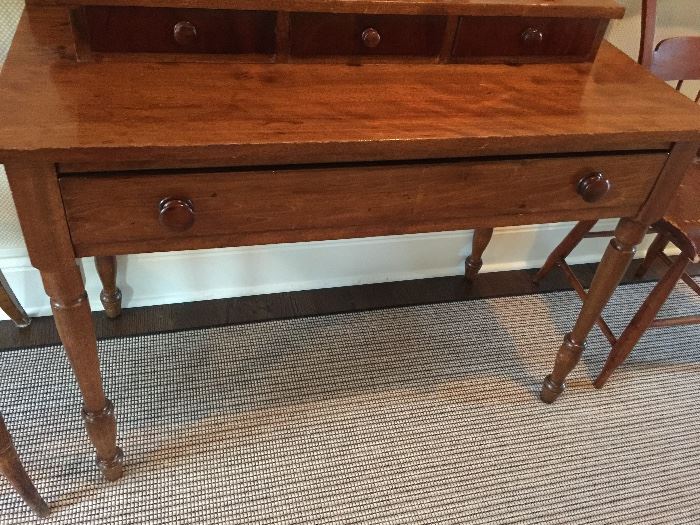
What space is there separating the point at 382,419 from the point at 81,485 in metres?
0.66

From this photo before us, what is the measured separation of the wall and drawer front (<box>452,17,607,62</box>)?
0.49 m

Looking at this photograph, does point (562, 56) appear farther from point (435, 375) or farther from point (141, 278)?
point (141, 278)

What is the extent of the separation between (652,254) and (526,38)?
1070 millimetres

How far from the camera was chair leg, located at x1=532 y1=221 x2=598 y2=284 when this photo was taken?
1631 mm

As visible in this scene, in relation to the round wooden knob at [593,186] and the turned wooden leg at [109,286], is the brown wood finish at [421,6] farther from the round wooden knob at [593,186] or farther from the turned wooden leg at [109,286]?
the turned wooden leg at [109,286]

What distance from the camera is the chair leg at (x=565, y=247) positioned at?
163 cm

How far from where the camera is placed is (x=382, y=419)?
1397 millimetres

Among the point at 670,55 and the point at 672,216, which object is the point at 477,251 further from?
the point at 670,55

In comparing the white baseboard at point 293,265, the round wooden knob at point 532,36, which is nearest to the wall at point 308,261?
the white baseboard at point 293,265

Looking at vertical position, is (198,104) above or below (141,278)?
above

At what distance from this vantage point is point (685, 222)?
1.33 m

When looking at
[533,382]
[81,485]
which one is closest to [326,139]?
[81,485]

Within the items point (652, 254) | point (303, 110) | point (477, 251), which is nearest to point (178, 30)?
point (303, 110)

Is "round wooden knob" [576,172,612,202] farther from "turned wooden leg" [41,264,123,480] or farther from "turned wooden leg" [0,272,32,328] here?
"turned wooden leg" [0,272,32,328]
